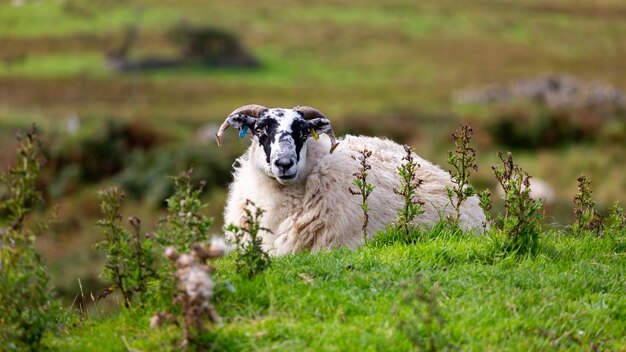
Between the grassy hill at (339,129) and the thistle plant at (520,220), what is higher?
the thistle plant at (520,220)

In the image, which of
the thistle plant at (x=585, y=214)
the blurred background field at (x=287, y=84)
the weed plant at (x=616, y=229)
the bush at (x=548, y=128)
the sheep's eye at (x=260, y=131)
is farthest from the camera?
the bush at (x=548, y=128)

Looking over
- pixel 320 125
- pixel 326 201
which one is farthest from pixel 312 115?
pixel 326 201

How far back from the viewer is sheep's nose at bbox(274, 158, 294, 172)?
9.61m

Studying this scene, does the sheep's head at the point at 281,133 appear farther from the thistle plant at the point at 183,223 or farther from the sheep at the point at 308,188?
the thistle plant at the point at 183,223

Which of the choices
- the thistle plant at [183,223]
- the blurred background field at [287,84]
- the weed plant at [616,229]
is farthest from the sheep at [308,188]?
the thistle plant at [183,223]

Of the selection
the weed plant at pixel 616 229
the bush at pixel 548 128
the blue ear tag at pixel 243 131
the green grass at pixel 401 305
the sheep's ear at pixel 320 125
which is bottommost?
the bush at pixel 548 128

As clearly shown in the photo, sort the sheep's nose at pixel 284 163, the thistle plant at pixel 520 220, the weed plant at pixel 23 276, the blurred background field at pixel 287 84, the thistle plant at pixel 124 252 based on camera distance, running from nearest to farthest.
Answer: the weed plant at pixel 23 276 < the thistle plant at pixel 124 252 < the thistle plant at pixel 520 220 < the sheep's nose at pixel 284 163 < the blurred background field at pixel 287 84

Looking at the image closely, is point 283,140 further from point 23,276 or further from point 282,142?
point 23,276

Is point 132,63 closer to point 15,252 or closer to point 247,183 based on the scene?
point 247,183

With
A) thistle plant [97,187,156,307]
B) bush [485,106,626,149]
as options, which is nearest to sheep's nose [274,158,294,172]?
thistle plant [97,187,156,307]

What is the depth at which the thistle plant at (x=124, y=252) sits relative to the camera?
6.27 m

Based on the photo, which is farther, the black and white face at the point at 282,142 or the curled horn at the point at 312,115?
the curled horn at the point at 312,115

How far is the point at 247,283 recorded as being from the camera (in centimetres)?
670

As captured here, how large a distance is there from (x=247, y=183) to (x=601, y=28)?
83982 mm
